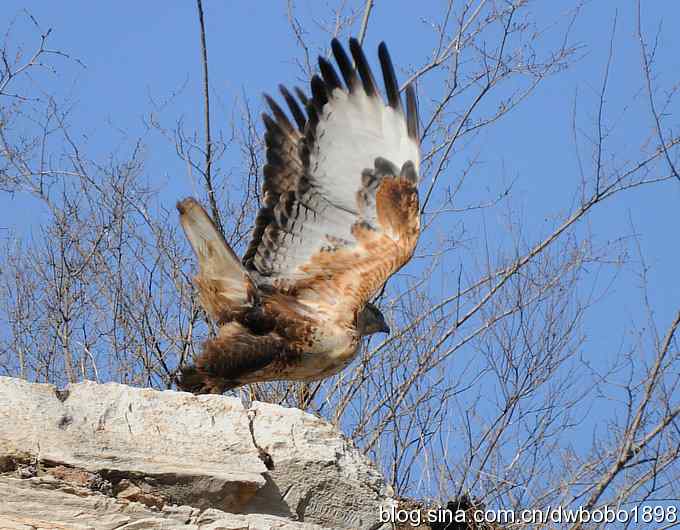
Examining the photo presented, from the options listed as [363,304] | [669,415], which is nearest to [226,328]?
[363,304]

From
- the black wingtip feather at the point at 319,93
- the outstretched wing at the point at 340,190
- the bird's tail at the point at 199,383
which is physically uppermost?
the black wingtip feather at the point at 319,93

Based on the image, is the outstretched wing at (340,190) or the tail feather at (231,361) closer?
the tail feather at (231,361)

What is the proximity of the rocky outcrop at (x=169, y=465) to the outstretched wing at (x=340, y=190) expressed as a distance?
1409mm

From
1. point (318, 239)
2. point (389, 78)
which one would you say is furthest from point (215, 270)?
point (389, 78)

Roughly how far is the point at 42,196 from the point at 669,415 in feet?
15.8

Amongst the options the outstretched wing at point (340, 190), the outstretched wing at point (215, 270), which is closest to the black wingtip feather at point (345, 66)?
the outstretched wing at point (340, 190)

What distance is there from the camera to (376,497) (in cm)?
526

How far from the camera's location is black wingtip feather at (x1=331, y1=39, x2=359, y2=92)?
6.96 m

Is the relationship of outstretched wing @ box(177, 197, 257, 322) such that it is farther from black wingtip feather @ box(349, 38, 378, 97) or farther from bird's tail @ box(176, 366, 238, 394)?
black wingtip feather @ box(349, 38, 378, 97)

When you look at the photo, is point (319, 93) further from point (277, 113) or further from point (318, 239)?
point (318, 239)

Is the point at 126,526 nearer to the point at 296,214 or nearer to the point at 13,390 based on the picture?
the point at 13,390

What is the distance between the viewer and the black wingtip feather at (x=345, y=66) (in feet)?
22.8

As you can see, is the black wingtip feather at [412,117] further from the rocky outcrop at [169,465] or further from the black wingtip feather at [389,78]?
the rocky outcrop at [169,465]

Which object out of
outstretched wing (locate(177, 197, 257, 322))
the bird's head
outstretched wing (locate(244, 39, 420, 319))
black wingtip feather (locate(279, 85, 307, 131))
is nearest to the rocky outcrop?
outstretched wing (locate(177, 197, 257, 322))
